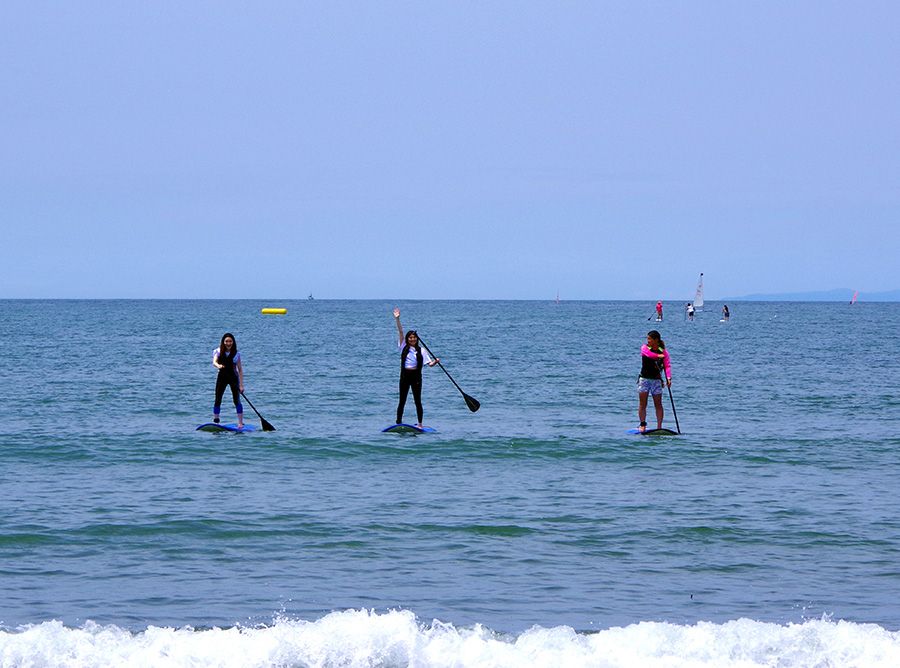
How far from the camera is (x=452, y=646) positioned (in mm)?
9172

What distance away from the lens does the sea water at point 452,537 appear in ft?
30.2

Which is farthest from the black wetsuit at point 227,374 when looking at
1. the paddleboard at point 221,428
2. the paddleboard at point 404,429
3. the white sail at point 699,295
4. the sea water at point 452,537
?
the white sail at point 699,295

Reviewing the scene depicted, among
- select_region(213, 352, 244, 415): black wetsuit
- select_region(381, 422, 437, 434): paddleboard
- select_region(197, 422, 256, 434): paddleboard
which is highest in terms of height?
select_region(213, 352, 244, 415): black wetsuit

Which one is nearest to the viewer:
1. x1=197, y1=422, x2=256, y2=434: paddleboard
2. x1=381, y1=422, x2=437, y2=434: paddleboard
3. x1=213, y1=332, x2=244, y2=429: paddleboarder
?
x1=213, y1=332, x2=244, y2=429: paddleboarder

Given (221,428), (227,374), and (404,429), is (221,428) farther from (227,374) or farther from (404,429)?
(404,429)

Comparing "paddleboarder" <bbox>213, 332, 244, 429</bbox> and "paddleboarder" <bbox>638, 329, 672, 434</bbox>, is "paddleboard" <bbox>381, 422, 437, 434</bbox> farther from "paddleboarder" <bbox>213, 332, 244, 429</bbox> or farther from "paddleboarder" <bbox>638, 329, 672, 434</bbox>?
"paddleboarder" <bbox>638, 329, 672, 434</bbox>

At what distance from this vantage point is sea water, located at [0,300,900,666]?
9.20 meters

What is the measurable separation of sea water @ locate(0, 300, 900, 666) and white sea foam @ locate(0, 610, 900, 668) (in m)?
0.02

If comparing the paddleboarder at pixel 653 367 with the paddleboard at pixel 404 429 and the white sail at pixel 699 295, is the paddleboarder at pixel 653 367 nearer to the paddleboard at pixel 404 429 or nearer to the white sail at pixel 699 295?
the paddleboard at pixel 404 429

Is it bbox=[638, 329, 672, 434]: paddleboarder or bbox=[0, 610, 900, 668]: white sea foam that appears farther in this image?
bbox=[638, 329, 672, 434]: paddleboarder

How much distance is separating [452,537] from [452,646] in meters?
3.82

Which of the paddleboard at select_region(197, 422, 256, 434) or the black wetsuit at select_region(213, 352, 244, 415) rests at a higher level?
the black wetsuit at select_region(213, 352, 244, 415)

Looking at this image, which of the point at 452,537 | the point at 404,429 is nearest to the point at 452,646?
the point at 452,537

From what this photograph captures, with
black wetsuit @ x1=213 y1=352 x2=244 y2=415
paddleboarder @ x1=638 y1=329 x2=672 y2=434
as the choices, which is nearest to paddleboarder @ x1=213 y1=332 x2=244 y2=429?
black wetsuit @ x1=213 y1=352 x2=244 y2=415
